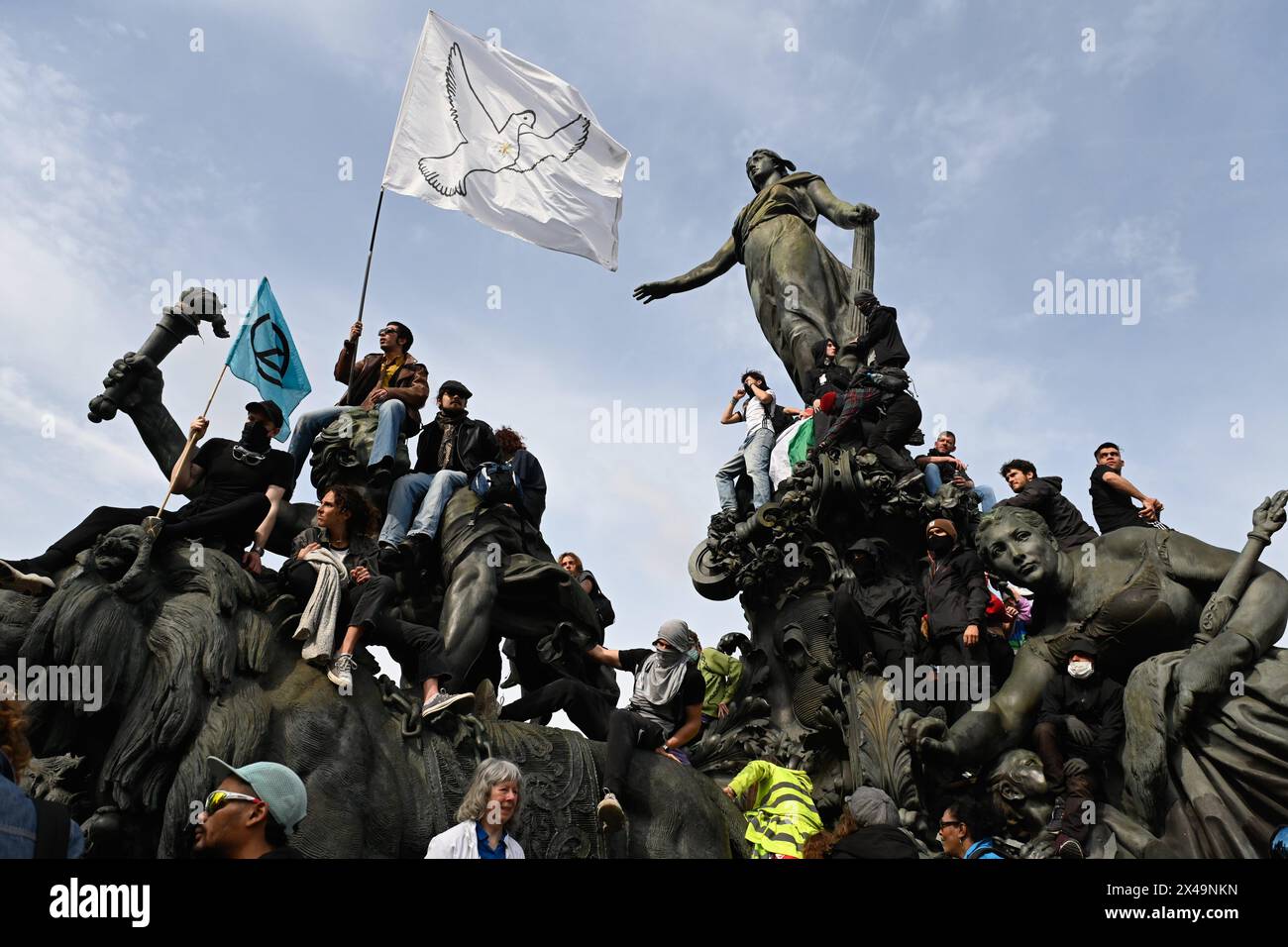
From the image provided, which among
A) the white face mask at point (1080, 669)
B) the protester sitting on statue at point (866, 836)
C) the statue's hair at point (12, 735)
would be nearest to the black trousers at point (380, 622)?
the protester sitting on statue at point (866, 836)

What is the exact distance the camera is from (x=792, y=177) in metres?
15.0

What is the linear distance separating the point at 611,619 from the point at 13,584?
4.83m

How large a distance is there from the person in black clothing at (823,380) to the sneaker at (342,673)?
5775 millimetres

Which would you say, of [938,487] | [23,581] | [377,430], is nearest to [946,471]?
[938,487]

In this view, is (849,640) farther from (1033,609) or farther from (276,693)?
(276,693)

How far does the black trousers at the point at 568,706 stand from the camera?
345 inches

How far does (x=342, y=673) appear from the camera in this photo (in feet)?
25.2

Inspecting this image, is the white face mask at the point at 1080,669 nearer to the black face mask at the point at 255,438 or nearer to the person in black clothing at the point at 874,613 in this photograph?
the person in black clothing at the point at 874,613

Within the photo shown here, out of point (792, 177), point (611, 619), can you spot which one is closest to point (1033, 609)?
point (611, 619)

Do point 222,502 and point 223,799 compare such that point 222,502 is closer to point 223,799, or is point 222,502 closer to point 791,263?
point 223,799

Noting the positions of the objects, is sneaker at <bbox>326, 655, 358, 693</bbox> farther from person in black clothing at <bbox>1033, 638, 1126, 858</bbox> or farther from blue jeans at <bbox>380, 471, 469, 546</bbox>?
person in black clothing at <bbox>1033, 638, 1126, 858</bbox>

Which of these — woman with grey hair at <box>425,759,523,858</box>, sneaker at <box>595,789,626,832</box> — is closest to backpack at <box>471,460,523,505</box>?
sneaker at <box>595,789,626,832</box>
